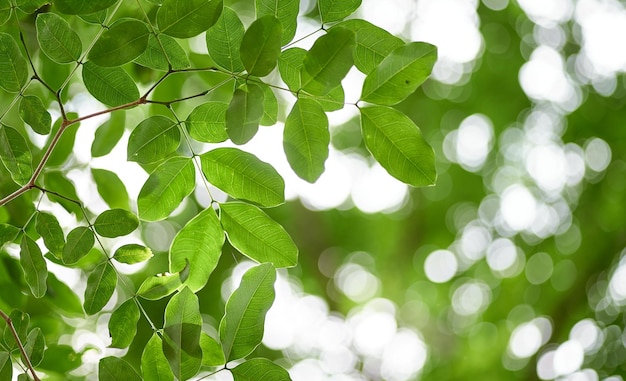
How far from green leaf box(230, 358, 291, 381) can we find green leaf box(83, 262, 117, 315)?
151 millimetres

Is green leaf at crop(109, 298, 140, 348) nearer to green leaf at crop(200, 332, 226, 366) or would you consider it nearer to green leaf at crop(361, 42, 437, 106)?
green leaf at crop(200, 332, 226, 366)

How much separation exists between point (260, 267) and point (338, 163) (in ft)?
7.37

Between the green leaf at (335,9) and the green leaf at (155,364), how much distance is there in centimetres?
35

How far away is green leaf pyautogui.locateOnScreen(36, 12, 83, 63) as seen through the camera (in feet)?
1.79

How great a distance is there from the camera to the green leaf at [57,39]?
545mm

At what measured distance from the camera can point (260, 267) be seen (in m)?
0.59

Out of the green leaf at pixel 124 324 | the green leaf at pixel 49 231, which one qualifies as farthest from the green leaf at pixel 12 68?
the green leaf at pixel 124 324

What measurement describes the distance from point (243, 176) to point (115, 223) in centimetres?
15

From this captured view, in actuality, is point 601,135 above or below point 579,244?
above

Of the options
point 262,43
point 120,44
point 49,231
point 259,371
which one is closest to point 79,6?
point 120,44

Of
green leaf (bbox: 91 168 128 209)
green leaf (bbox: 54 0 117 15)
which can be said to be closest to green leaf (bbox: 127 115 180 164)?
green leaf (bbox: 54 0 117 15)

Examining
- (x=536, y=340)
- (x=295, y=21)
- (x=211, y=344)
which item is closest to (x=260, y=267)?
(x=211, y=344)

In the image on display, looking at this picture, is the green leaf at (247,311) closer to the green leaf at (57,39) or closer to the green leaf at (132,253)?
the green leaf at (132,253)

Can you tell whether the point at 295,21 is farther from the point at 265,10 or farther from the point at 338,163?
the point at 338,163
